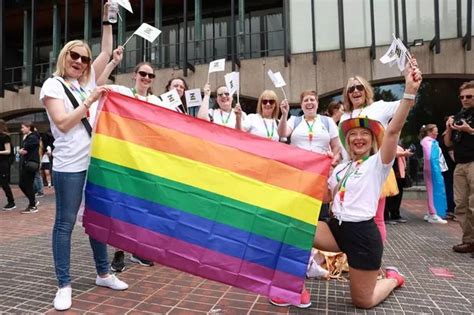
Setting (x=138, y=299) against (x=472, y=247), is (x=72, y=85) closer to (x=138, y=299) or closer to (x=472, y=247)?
(x=138, y=299)

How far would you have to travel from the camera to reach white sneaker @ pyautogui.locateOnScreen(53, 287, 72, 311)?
334 centimetres

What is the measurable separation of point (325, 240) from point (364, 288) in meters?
0.49

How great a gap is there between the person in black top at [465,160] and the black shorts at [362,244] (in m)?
2.60

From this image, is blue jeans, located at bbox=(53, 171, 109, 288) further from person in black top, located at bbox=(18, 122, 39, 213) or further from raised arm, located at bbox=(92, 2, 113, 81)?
person in black top, located at bbox=(18, 122, 39, 213)

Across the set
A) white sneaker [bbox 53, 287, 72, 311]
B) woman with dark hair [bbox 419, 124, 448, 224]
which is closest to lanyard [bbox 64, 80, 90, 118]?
white sneaker [bbox 53, 287, 72, 311]

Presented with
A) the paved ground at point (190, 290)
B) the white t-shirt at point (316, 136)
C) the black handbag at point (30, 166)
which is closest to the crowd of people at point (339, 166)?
the paved ground at point (190, 290)

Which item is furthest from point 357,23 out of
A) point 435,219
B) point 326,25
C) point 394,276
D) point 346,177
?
point 346,177

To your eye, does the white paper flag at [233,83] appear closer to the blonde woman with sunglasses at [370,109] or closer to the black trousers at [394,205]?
the blonde woman with sunglasses at [370,109]

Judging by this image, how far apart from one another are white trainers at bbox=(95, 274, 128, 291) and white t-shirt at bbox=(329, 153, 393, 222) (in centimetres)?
212

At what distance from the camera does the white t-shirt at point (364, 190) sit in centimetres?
330

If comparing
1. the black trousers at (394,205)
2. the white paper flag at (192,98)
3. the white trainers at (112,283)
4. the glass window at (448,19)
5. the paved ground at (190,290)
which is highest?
the glass window at (448,19)

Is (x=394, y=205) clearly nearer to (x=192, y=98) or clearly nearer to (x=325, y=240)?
(x=192, y=98)

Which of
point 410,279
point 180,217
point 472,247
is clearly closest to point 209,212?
point 180,217

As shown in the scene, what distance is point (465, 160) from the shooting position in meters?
5.32
